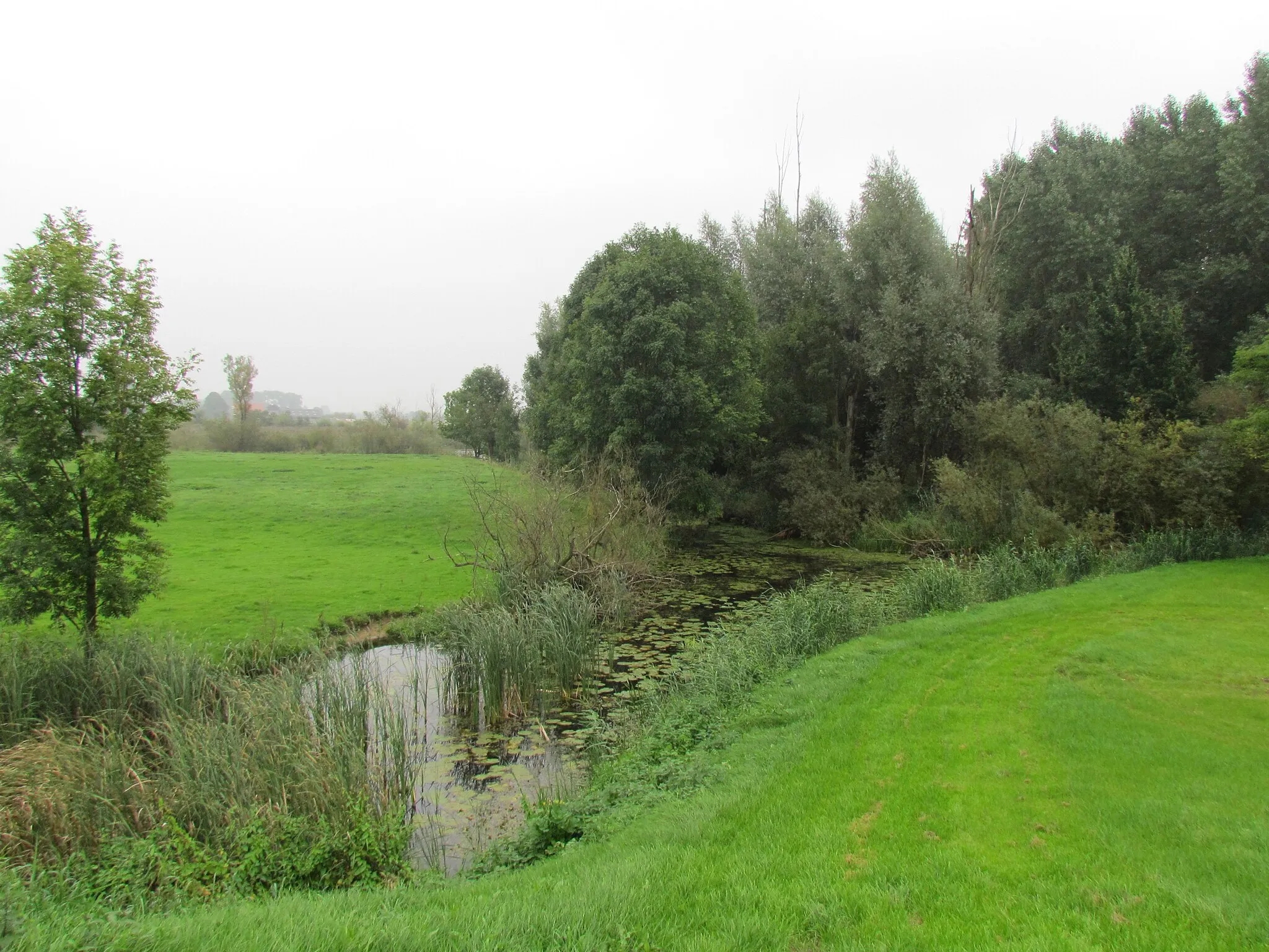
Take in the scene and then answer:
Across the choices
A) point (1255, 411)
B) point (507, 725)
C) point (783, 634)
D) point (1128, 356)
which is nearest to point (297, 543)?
point (507, 725)

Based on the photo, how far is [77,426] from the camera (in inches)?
409

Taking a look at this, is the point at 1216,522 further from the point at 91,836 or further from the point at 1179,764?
the point at 91,836

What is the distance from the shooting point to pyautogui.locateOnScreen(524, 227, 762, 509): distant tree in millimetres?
26953

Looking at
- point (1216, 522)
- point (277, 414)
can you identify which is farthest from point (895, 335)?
point (277, 414)

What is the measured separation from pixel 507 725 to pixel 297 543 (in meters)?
15.5

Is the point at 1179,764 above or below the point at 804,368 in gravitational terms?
below

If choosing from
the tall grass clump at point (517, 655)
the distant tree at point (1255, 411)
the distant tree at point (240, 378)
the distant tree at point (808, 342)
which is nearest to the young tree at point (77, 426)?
the tall grass clump at point (517, 655)

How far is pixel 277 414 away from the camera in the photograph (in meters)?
71.3

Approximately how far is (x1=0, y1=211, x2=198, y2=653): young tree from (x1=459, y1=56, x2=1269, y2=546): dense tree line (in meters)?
17.5

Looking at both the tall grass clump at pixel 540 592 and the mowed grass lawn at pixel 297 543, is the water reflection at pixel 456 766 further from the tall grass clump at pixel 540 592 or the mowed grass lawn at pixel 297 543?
the mowed grass lawn at pixel 297 543

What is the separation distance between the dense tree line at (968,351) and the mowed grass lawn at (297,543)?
23.4 ft

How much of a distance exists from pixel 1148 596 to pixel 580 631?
11.8 m

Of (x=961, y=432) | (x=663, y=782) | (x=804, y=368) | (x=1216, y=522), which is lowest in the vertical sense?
(x=663, y=782)

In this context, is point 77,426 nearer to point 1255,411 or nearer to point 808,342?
point 1255,411
